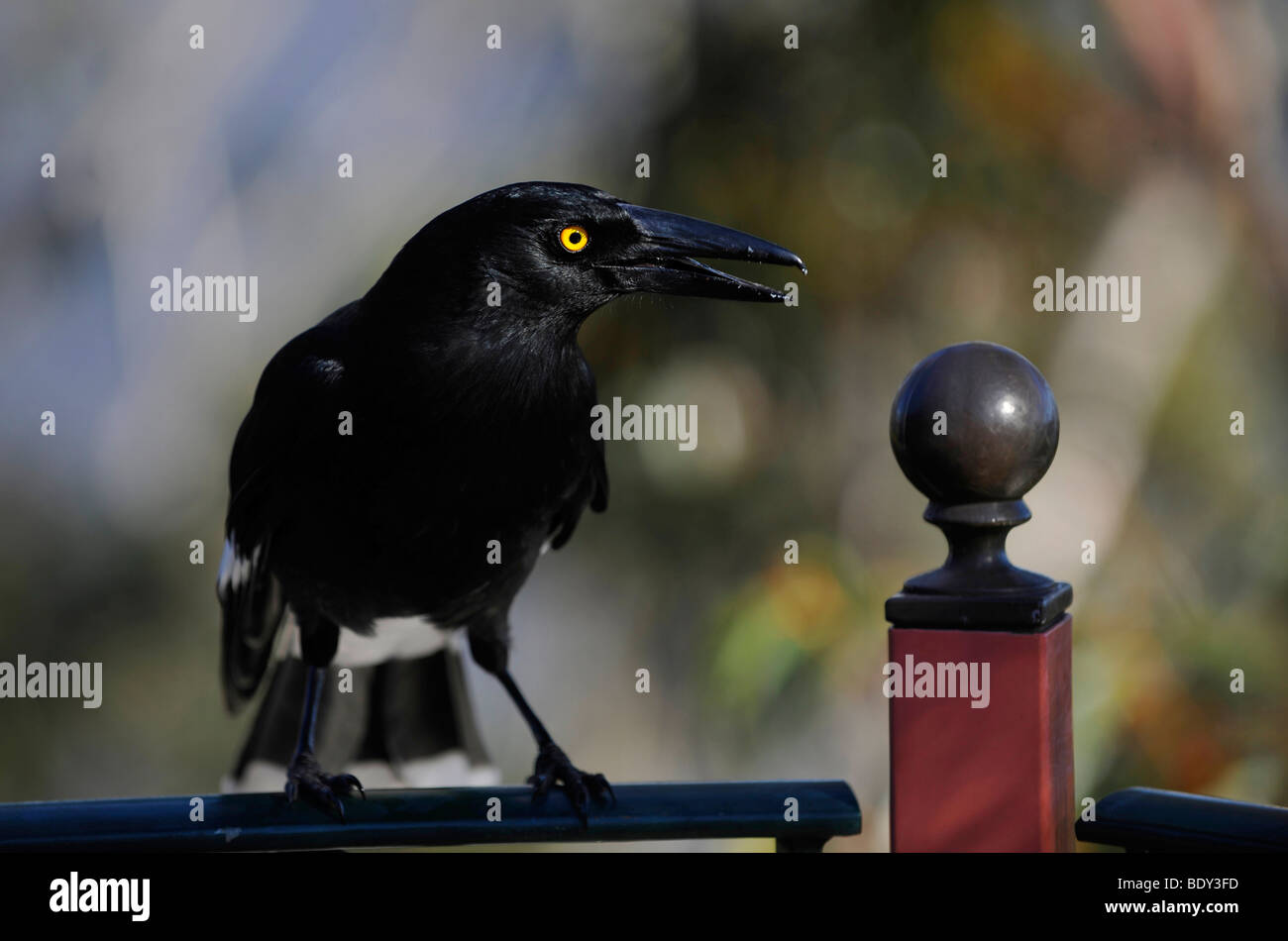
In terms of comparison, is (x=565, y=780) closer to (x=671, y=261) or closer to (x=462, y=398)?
(x=462, y=398)

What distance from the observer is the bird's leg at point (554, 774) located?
1.87 metres

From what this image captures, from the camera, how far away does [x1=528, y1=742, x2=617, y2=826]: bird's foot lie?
1.84 metres

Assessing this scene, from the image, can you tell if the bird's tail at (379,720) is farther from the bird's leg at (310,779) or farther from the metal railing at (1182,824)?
the metal railing at (1182,824)

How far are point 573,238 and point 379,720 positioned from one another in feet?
4.56

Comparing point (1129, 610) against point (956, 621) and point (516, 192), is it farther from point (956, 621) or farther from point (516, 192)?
point (956, 621)

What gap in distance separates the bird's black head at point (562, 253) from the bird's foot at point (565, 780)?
76 centimetres

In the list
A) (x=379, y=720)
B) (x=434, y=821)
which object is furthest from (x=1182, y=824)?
(x=379, y=720)

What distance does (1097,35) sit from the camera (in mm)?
4762

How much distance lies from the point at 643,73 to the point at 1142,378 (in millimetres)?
2110

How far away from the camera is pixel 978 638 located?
4.20ft

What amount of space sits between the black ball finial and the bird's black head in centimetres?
82

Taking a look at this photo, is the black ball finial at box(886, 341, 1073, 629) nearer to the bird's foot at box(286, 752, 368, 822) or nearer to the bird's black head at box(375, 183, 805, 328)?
the bird's black head at box(375, 183, 805, 328)
